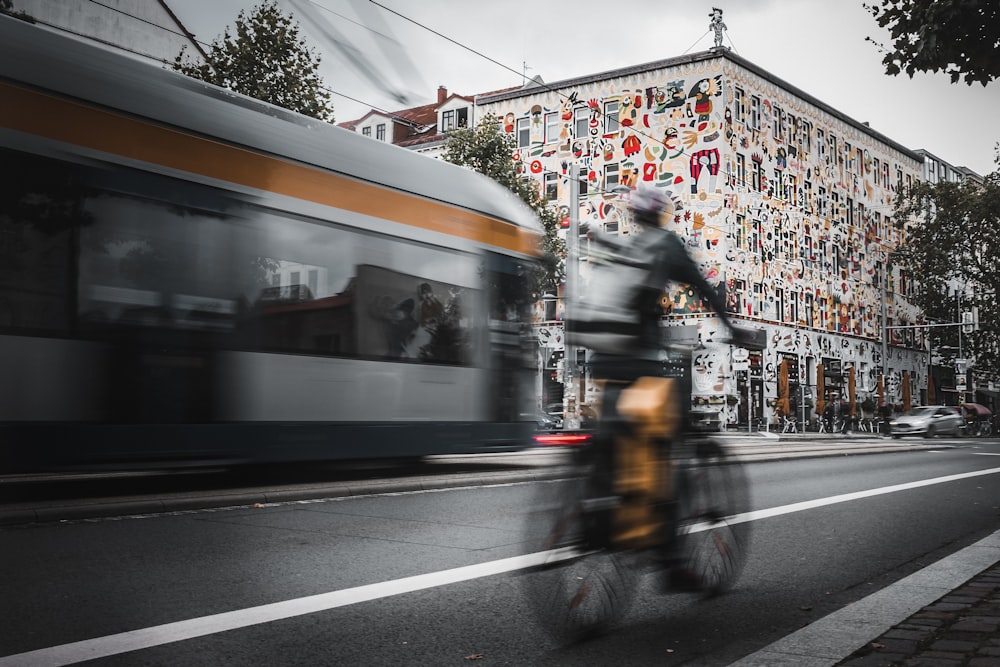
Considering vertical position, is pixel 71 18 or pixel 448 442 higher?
pixel 71 18

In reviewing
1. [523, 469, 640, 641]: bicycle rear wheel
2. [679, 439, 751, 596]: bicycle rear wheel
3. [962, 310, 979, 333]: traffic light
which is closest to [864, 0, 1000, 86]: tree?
[679, 439, 751, 596]: bicycle rear wheel

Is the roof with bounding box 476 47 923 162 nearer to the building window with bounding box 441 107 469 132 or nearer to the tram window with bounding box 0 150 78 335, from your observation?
the building window with bounding box 441 107 469 132

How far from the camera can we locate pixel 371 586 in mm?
5480

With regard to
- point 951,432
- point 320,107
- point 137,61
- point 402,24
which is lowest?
point 951,432

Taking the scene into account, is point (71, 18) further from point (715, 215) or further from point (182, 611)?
point (715, 215)

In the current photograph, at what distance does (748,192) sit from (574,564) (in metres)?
43.8

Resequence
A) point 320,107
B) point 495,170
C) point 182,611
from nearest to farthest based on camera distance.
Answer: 1. point 182,611
2. point 320,107
3. point 495,170

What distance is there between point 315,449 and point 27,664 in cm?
707

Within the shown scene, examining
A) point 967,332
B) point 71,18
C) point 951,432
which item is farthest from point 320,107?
point 967,332

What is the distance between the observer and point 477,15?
168 inches

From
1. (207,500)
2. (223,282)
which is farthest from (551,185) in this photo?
(207,500)

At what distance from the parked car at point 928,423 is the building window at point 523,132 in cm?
2195

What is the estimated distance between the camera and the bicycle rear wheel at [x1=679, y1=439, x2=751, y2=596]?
15.0 ft

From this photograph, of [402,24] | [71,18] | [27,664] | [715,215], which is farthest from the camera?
[715,215]
